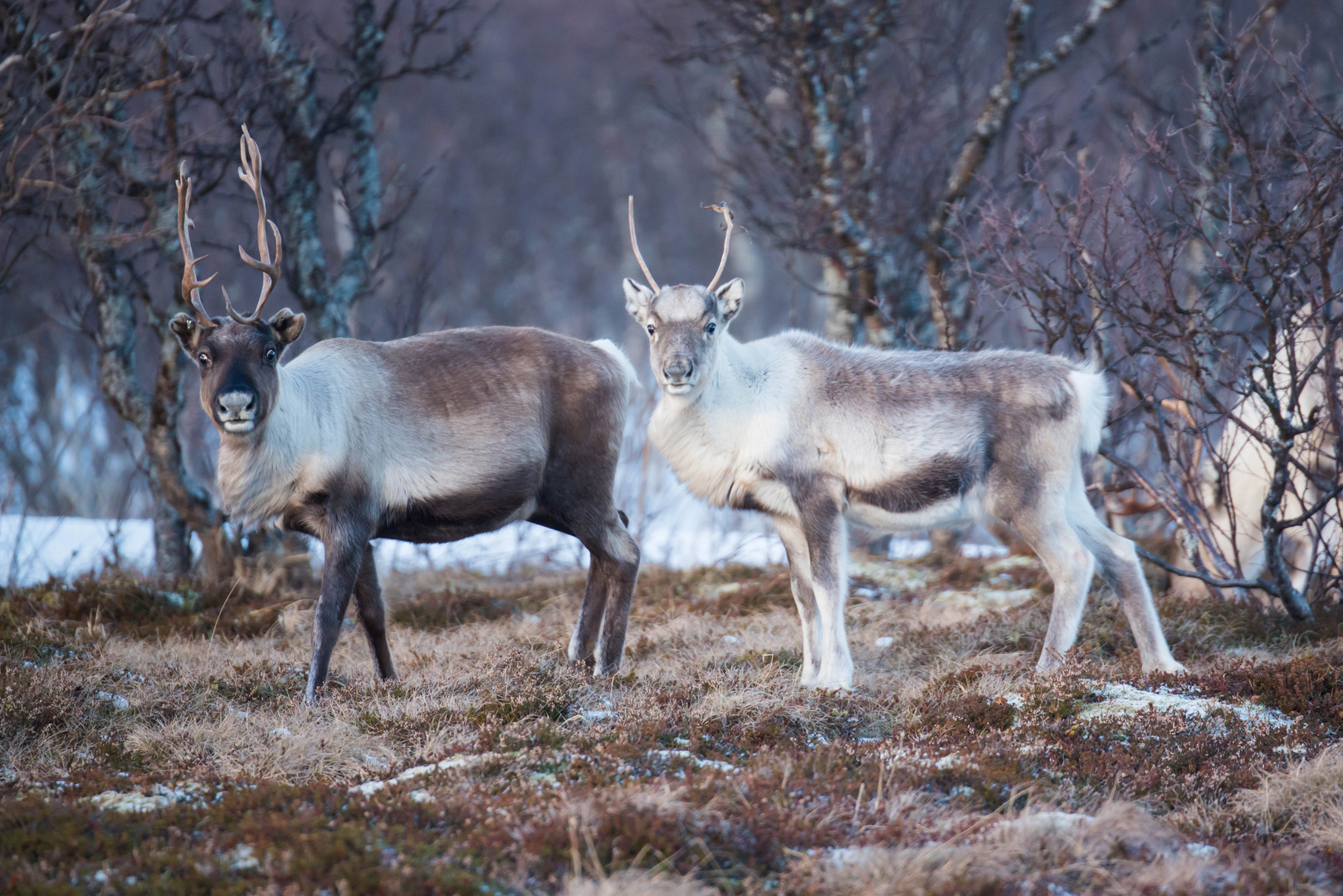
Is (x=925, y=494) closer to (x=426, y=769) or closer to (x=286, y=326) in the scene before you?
(x=426, y=769)

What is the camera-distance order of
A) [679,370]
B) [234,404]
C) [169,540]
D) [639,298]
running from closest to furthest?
1. [234,404]
2. [679,370]
3. [639,298]
4. [169,540]

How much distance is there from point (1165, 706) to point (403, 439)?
3773 mm

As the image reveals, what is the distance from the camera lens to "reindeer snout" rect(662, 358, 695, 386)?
5.46 metres

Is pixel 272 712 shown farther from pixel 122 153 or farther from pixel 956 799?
pixel 122 153

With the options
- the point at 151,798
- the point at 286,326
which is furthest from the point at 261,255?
the point at 151,798

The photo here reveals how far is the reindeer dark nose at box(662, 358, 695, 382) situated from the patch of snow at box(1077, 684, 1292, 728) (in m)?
2.32

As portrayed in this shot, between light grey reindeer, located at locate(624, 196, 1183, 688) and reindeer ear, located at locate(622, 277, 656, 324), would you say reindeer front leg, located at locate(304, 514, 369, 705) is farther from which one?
reindeer ear, located at locate(622, 277, 656, 324)

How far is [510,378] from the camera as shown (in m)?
6.05

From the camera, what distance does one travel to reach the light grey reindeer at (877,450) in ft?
18.5

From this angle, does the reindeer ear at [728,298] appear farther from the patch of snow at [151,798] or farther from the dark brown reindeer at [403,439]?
the patch of snow at [151,798]

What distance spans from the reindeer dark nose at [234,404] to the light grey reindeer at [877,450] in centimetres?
191

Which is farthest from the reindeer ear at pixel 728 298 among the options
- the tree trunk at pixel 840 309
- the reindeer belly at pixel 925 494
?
the tree trunk at pixel 840 309

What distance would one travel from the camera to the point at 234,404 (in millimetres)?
5141

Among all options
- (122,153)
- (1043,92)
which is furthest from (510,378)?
(1043,92)
